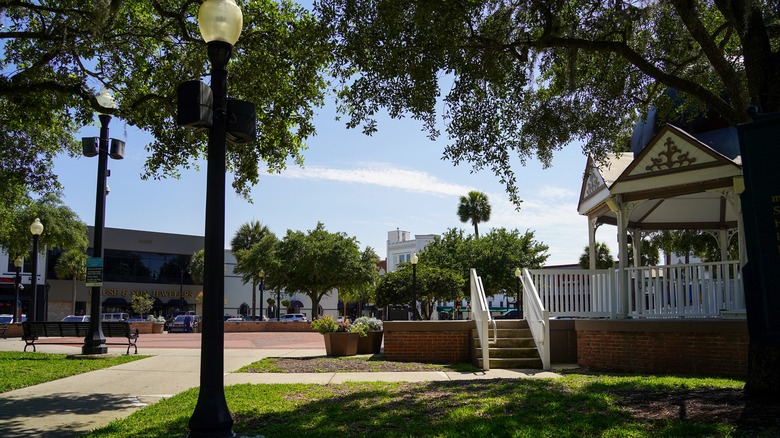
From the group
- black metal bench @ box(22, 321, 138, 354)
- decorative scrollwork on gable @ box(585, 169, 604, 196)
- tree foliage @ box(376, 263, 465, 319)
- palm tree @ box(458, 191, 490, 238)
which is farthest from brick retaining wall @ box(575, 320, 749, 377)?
palm tree @ box(458, 191, 490, 238)

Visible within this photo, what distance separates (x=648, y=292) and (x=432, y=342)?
4873mm

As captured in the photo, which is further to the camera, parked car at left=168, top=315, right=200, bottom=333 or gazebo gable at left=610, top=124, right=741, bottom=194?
parked car at left=168, top=315, right=200, bottom=333

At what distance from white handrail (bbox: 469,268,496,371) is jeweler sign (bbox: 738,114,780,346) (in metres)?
8.50

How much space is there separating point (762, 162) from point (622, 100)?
8645mm

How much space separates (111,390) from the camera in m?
10.5

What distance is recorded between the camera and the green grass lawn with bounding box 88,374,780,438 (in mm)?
6328

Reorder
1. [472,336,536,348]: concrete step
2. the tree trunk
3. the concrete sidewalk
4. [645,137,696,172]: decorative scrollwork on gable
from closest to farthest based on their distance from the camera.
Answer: the tree trunk, the concrete sidewalk, [645,137,696,172]: decorative scrollwork on gable, [472,336,536,348]: concrete step

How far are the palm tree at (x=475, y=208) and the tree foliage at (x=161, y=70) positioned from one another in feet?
180

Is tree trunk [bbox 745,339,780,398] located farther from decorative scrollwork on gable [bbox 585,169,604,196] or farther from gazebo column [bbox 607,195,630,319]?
decorative scrollwork on gable [bbox 585,169,604,196]

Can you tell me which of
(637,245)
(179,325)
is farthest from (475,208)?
(637,245)

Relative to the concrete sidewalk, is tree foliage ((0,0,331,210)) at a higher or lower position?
higher

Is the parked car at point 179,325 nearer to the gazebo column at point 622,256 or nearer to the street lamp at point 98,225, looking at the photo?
the street lamp at point 98,225

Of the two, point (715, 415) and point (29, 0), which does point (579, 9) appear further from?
point (29, 0)

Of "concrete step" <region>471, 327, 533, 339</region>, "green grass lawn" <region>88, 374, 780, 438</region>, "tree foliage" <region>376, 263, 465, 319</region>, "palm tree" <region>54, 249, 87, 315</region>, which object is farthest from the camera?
"palm tree" <region>54, 249, 87, 315</region>
